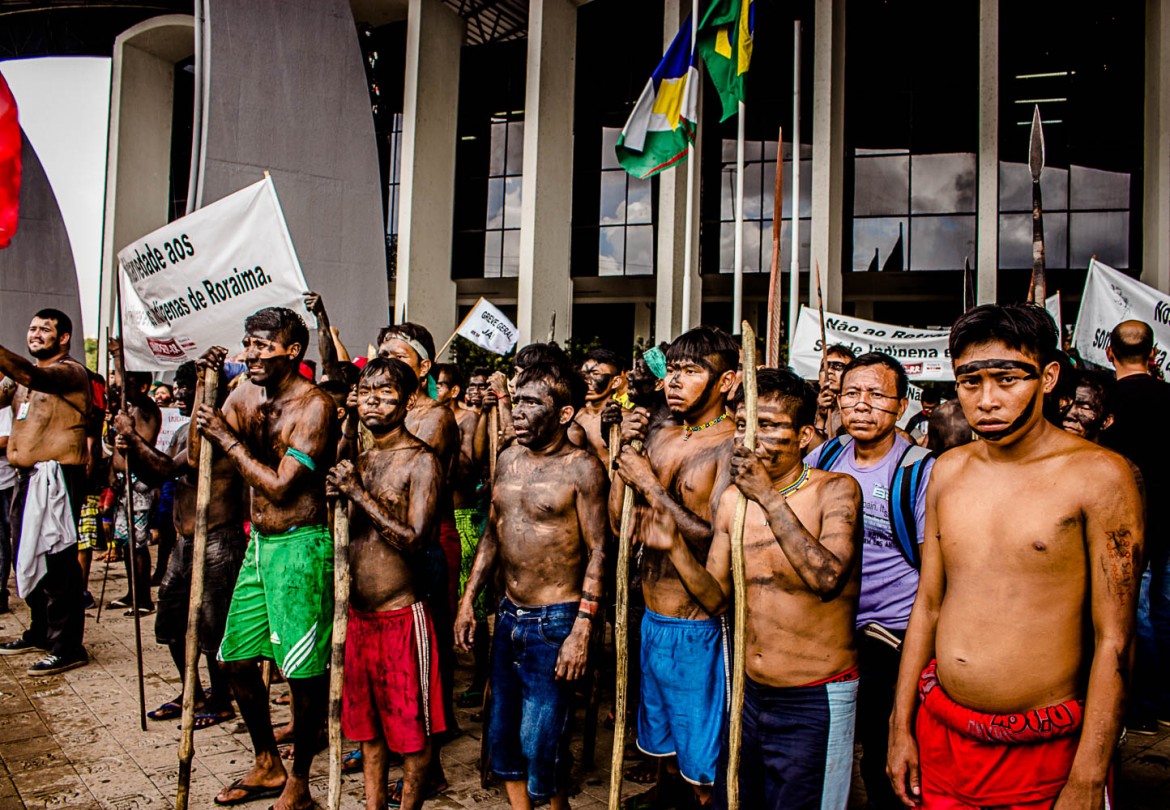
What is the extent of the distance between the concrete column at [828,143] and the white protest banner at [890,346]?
625 centimetres

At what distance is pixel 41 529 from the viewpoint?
6074 mm

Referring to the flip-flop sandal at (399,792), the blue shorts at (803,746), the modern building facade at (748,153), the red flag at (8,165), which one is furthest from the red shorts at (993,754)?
the modern building facade at (748,153)

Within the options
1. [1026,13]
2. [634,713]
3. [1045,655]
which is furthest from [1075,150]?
[1045,655]

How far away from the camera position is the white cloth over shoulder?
6.08 meters

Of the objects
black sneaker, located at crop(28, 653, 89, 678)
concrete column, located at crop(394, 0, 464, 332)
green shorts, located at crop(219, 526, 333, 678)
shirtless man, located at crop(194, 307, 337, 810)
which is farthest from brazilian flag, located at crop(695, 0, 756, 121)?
concrete column, located at crop(394, 0, 464, 332)

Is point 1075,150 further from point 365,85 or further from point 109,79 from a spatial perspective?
point 109,79

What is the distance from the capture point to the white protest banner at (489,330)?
10.6m

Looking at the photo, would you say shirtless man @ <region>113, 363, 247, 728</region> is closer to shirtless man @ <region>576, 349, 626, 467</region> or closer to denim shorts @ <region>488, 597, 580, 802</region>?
denim shorts @ <region>488, 597, 580, 802</region>

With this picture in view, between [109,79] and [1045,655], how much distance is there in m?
26.9

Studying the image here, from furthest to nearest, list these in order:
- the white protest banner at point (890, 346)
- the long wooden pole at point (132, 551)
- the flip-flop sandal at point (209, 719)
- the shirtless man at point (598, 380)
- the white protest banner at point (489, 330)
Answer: the white protest banner at point (489, 330) → the white protest banner at point (890, 346) → the shirtless man at point (598, 380) → the flip-flop sandal at point (209, 719) → the long wooden pole at point (132, 551)

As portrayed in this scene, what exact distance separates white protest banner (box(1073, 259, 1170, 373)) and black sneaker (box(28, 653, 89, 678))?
27.9 ft

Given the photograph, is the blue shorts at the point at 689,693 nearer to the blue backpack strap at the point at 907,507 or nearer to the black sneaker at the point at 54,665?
the blue backpack strap at the point at 907,507

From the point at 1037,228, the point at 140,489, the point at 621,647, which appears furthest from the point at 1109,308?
the point at 140,489

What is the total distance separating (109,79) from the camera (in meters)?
23.0
